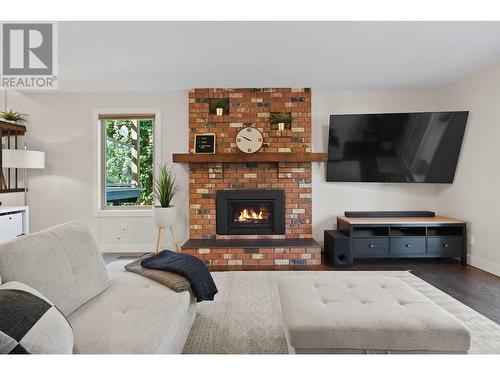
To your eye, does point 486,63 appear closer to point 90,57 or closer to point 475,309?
point 475,309

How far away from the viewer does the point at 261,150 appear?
14.0 feet

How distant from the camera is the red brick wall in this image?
4.26m

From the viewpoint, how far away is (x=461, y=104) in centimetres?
387

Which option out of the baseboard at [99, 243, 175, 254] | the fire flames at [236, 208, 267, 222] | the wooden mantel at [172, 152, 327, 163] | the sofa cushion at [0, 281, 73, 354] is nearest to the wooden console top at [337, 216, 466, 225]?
the wooden mantel at [172, 152, 327, 163]

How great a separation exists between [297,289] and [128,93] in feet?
12.6

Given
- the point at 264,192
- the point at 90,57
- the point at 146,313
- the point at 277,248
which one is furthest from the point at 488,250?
the point at 90,57

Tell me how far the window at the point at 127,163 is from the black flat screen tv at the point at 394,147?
8.90ft

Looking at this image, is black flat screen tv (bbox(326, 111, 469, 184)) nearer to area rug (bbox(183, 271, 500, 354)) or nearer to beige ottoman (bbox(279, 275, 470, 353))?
area rug (bbox(183, 271, 500, 354))

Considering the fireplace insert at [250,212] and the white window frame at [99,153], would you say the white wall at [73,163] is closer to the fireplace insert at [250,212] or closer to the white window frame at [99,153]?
the white window frame at [99,153]

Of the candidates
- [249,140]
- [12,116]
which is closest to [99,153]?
[12,116]

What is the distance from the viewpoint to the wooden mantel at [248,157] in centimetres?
404

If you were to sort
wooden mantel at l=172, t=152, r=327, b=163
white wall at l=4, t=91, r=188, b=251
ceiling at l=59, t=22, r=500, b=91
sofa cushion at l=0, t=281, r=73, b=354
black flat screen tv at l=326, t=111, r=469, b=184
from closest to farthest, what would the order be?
sofa cushion at l=0, t=281, r=73, b=354 → ceiling at l=59, t=22, r=500, b=91 → black flat screen tv at l=326, t=111, r=469, b=184 → wooden mantel at l=172, t=152, r=327, b=163 → white wall at l=4, t=91, r=188, b=251

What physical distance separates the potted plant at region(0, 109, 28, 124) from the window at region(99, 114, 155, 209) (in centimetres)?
114
